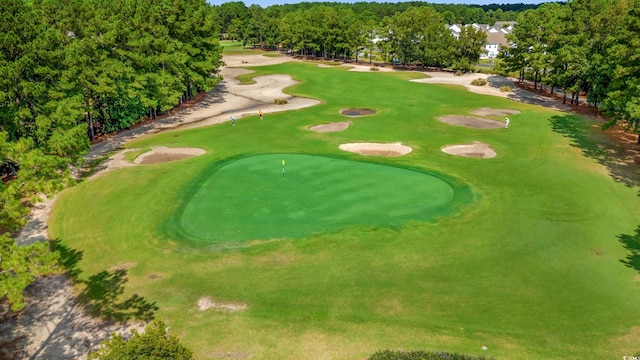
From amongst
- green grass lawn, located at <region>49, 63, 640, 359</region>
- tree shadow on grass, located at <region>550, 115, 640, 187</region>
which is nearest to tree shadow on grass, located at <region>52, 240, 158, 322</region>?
green grass lawn, located at <region>49, 63, 640, 359</region>

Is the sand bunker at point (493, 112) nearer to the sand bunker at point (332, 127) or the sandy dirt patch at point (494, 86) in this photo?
the sandy dirt patch at point (494, 86)

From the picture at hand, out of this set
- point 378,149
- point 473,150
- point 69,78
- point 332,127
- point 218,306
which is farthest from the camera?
point 332,127

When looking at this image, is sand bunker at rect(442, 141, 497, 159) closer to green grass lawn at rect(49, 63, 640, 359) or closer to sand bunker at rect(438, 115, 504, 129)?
green grass lawn at rect(49, 63, 640, 359)

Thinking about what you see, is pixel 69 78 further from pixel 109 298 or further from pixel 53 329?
pixel 53 329

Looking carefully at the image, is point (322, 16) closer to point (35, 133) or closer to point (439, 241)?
point (35, 133)

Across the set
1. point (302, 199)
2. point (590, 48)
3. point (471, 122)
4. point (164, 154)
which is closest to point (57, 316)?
point (302, 199)

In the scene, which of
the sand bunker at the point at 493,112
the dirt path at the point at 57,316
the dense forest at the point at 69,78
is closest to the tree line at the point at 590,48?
the sand bunker at the point at 493,112

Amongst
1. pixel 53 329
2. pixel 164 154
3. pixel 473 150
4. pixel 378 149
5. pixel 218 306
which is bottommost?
pixel 53 329
